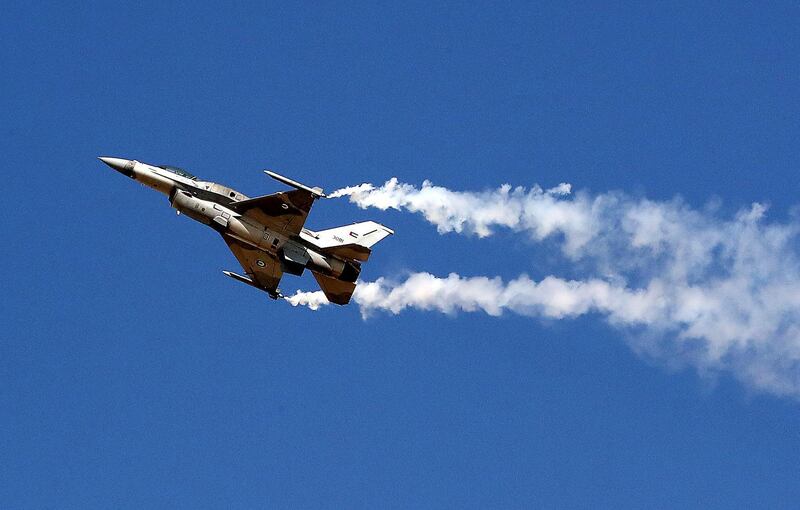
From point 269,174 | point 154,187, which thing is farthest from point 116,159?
point 269,174

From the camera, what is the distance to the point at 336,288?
80562 millimetres

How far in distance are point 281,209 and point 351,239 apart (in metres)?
4.38

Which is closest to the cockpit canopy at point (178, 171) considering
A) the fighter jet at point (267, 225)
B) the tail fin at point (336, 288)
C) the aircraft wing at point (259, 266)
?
the fighter jet at point (267, 225)

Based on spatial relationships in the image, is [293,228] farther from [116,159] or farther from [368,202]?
[116,159]

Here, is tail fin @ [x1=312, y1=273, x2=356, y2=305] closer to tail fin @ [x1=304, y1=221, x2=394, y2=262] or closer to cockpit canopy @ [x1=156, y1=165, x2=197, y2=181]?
tail fin @ [x1=304, y1=221, x2=394, y2=262]

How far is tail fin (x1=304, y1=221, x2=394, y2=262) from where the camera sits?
79.0 meters

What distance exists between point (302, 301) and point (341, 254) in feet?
13.2

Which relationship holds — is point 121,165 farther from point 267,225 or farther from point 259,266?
point 259,266

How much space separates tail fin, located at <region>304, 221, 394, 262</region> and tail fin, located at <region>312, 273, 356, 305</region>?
5.24ft

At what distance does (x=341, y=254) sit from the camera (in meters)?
79.2

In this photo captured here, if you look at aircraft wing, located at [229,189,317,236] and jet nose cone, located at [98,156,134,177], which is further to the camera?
jet nose cone, located at [98,156,134,177]

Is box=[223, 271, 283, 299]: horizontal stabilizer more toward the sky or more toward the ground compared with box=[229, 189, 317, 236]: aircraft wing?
more toward the ground

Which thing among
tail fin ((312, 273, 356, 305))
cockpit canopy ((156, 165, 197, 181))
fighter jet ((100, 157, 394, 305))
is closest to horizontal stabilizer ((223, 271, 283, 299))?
fighter jet ((100, 157, 394, 305))

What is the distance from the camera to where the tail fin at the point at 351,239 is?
79.0m
